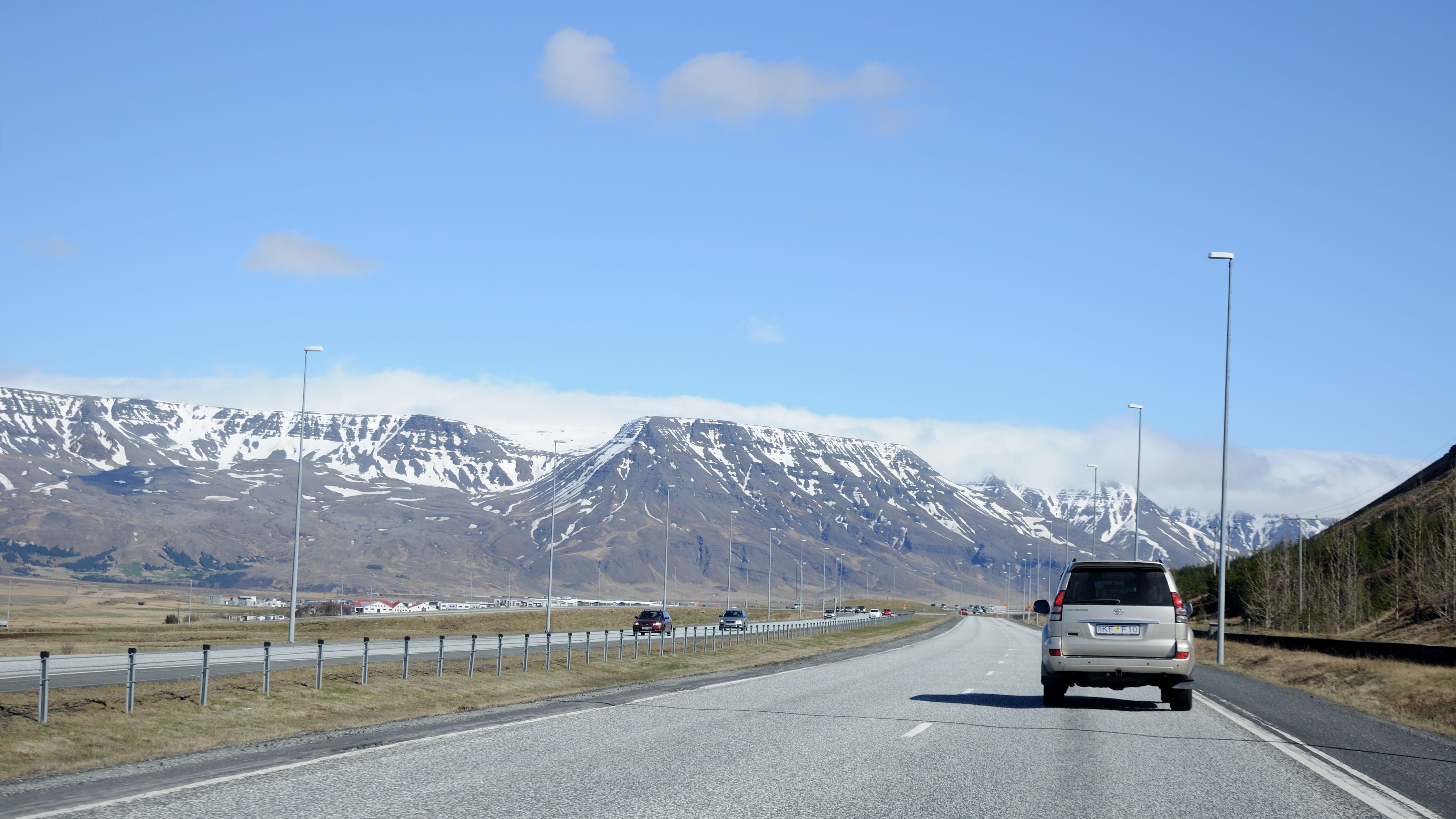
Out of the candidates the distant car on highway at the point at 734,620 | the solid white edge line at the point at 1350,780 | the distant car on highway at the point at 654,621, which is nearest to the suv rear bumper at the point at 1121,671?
the solid white edge line at the point at 1350,780

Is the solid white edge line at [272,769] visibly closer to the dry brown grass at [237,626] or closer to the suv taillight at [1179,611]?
the suv taillight at [1179,611]

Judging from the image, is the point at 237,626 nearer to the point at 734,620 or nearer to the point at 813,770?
the point at 734,620

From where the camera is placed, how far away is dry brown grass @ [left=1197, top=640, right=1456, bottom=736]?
2408 centimetres

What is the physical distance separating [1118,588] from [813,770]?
9390 millimetres

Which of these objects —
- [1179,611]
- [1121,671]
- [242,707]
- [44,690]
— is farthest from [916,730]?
[44,690]

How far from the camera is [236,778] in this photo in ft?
41.2

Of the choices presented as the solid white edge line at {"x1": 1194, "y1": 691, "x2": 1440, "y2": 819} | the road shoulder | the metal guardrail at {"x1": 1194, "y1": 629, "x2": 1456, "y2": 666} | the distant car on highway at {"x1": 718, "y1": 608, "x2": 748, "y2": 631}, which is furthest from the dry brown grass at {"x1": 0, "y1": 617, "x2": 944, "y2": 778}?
the distant car on highway at {"x1": 718, "y1": 608, "x2": 748, "y2": 631}

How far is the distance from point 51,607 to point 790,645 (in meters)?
113

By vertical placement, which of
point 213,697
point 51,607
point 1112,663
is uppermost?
point 1112,663

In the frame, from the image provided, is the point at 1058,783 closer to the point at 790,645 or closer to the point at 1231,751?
the point at 1231,751

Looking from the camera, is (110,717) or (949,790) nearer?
(949,790)

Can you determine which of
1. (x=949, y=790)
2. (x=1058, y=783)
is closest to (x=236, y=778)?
(x=949, y=790)

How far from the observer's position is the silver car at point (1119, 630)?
67.4 ft

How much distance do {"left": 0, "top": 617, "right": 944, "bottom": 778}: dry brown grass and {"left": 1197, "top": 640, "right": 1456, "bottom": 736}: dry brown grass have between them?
15.3 m
